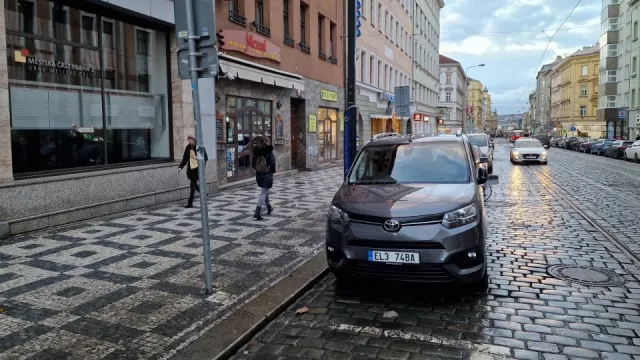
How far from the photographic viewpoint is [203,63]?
515 centimetres

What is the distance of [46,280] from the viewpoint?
19.2 ft

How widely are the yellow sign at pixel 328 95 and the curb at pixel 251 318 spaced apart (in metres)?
16.8

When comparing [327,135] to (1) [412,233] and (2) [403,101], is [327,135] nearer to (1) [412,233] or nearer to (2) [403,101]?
(2) [403,101]

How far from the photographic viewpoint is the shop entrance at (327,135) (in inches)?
905

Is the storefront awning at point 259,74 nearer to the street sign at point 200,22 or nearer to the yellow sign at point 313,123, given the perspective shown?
the yellow sign at point 313,123

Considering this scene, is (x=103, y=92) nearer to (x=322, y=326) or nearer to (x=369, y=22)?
(x=322, y=326)

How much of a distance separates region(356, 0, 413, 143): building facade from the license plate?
72.0 ft

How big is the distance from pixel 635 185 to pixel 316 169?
11.7 m

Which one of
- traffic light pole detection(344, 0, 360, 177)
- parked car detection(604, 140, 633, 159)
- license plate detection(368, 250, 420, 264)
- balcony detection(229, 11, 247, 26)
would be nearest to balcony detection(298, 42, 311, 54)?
balcony detection(229, 11, 247, 26)

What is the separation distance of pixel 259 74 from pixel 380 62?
20.5 metres

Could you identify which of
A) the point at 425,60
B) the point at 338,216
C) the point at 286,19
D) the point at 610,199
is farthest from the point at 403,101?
the point at 425,60

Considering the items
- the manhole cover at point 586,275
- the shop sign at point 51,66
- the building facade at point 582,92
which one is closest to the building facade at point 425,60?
the building facade at point 582,92

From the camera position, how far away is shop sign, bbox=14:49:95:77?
9016 mm

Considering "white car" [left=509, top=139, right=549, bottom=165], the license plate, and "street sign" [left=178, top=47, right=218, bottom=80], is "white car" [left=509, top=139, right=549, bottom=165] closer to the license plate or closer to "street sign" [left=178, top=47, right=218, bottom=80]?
the license plate
